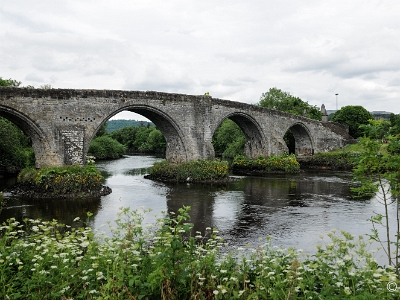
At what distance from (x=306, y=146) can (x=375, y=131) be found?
33.0 meters

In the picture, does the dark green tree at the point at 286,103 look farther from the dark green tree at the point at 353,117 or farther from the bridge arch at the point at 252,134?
the bridge arch at the point at 252,134

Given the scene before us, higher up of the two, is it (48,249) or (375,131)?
(375,131)

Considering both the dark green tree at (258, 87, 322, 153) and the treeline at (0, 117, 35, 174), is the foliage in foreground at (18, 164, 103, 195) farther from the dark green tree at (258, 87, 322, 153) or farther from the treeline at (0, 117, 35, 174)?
the dark green tree at (258, 87, 322, 153)

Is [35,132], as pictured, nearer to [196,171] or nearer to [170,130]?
[170,130]

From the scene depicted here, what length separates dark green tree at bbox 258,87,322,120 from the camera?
1879 inches

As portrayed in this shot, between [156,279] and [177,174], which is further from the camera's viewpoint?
[177,174]

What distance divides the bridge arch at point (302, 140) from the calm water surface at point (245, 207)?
1495 cm

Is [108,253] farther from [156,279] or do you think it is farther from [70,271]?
[156,279]

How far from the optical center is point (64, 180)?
56.9 ft

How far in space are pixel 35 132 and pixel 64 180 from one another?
3205mm

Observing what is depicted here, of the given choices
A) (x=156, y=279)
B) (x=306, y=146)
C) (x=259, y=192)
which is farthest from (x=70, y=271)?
(x=306, y=146)

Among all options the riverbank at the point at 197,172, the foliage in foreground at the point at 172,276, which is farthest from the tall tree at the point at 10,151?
the foliage in foreground at the point at 172,276

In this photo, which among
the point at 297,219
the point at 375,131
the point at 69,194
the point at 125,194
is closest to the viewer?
the point at 375,131

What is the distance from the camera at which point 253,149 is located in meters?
32.8
